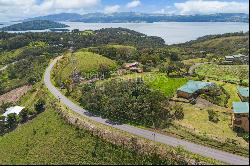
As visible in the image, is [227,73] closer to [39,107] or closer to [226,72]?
[226,72]

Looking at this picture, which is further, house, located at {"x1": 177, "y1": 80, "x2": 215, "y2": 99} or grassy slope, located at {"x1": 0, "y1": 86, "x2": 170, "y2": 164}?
house, located at {"x1": 177, "y1": 80, "x2": 215, "y2": 99}

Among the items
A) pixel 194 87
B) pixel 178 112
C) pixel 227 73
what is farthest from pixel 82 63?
pixel 178 112

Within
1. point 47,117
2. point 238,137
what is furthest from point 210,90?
point 47,117

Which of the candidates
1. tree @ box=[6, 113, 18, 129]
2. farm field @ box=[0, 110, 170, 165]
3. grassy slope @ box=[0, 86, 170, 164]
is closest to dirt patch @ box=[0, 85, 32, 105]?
tree @ box=[6, 113, 18, 129]

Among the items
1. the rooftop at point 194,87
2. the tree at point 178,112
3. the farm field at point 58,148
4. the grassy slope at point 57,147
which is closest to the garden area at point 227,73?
the rooftop at point 194,87

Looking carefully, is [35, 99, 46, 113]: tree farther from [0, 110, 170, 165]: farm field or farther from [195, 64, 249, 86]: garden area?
[195, 64, 249, 86]: garden area

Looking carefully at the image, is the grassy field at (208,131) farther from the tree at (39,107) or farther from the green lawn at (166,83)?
the tree at (39,107)
